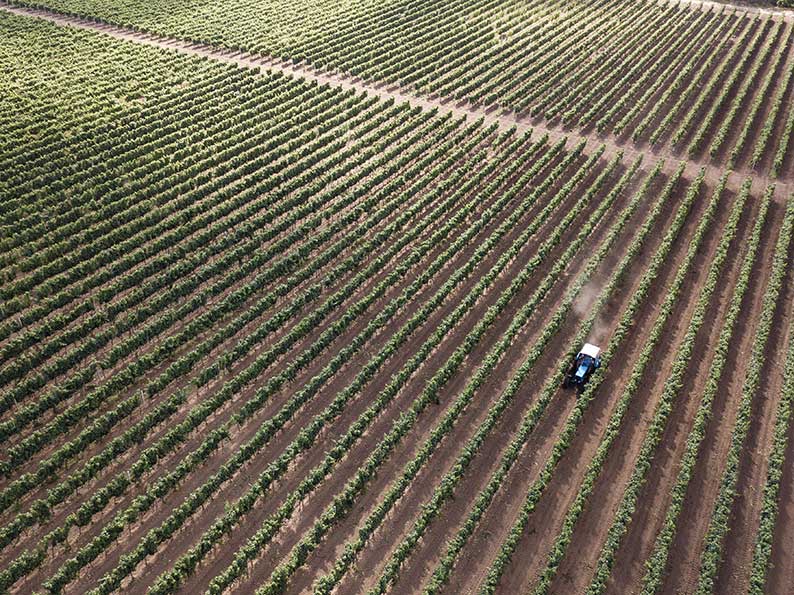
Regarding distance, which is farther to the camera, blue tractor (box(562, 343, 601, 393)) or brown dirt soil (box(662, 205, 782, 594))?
blue tractor (box(562, 343, 601, 393))

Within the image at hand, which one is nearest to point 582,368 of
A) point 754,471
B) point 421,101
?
point 754,471

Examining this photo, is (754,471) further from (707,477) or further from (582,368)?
(582,368)

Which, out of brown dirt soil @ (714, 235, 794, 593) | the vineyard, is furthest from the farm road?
brown dirt soil @ (714, 235, 794, 593)

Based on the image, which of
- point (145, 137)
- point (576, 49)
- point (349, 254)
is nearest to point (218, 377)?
point (349, 254)

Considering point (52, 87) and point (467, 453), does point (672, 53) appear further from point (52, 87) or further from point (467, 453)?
point (52, 87)

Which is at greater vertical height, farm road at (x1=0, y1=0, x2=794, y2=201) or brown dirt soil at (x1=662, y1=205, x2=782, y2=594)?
farm road at (x1=0, y1=0, x2=794, y2=201)

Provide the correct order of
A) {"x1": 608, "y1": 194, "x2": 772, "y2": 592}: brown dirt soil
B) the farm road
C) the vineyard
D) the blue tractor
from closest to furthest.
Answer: {"x1": 608, "y1": 194, "x2": 772, "y2": 592}: brown dirt soil → the vineyard → the blue tractor → the farm road

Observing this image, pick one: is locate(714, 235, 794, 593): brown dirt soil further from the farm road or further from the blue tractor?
the farm road

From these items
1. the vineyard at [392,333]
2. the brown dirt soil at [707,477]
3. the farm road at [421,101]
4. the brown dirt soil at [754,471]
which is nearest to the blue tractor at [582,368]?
the vineyard at [392,333]
